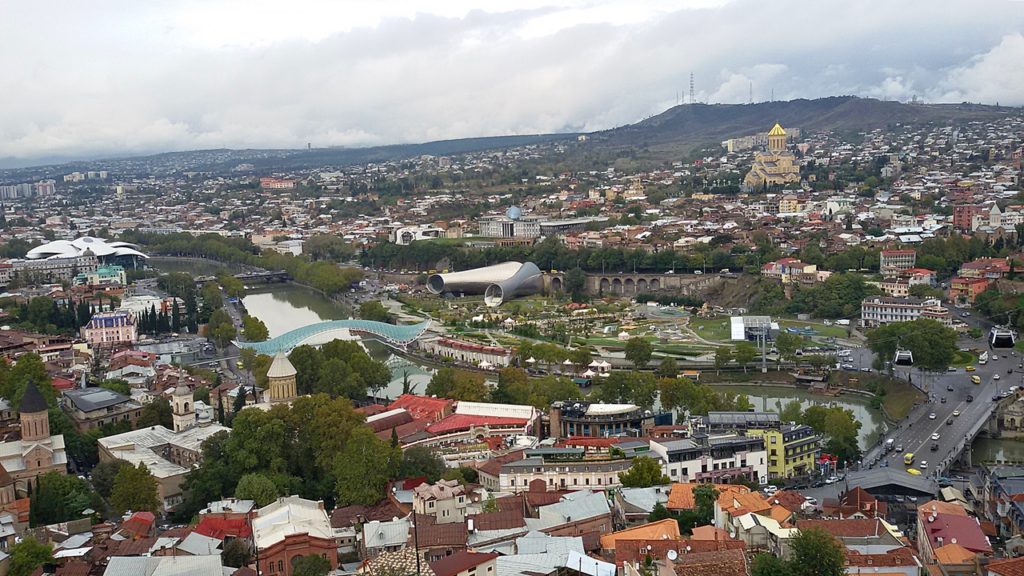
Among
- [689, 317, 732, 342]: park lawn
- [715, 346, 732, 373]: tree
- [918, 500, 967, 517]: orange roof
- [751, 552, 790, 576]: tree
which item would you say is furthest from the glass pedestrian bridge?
[751, 552, 790, 576]: tree

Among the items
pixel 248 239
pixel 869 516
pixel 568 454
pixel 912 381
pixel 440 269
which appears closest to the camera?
pixel 869 516

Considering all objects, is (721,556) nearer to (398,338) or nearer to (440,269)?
(398,338)

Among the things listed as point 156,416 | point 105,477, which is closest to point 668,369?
point 156,416

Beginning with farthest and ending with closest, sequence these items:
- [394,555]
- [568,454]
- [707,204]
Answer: [707,204]
[568,454]
[394,555]

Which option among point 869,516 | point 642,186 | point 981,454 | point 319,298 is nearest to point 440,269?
point 319,298

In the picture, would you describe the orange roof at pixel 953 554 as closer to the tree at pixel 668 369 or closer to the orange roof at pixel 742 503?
the orange roof at pixel 742 503

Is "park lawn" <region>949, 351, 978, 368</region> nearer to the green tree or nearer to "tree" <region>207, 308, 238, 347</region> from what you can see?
the green tree

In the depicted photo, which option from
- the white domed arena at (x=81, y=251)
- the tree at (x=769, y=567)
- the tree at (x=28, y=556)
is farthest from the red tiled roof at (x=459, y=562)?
the white domed arena at (x=81, y=251)
